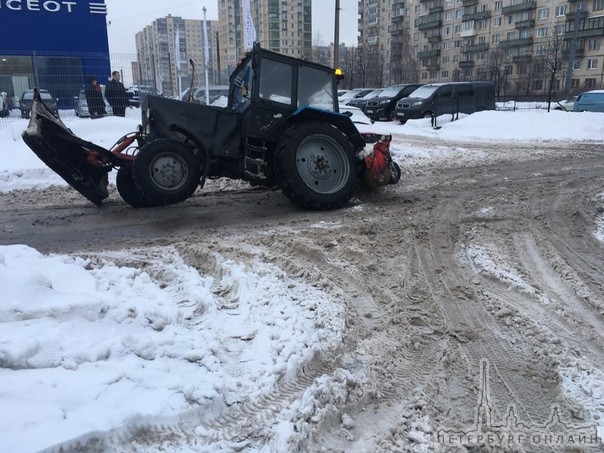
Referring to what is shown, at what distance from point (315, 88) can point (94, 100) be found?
8602mm

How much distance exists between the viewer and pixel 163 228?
6496 mm

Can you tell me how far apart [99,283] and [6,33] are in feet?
90.4

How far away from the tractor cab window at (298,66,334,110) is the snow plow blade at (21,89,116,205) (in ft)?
9.27

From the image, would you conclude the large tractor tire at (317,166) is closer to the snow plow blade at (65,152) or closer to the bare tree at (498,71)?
the snow plow blade at (65,152)

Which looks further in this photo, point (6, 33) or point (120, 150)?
point (6, 33)

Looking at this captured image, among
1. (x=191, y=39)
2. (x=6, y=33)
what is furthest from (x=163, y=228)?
(x=191, y=39)

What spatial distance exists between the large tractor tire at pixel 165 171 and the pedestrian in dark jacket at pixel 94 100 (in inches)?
322

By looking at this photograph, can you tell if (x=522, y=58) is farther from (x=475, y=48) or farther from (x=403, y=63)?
(x=403, y=63)

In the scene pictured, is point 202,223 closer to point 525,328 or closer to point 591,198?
point 525,328

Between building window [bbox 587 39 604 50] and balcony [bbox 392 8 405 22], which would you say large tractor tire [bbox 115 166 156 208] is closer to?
building window [bbox 587 39 604 50]

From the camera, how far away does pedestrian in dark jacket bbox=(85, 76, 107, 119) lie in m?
13.9

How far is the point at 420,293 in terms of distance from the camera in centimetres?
461

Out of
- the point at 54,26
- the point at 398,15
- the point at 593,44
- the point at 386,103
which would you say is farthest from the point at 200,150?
the point at 398,15

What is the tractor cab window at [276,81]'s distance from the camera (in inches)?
285
